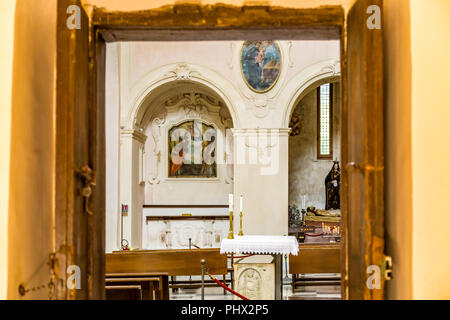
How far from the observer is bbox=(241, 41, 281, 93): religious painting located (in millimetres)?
9609

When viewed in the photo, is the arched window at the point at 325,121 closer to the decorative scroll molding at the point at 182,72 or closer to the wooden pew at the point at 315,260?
the decorative scroll molding at the point at 182,72

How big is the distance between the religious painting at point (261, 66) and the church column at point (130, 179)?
8.85 feet

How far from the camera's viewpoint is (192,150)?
1196 centimetres

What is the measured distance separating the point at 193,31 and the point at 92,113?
780mm

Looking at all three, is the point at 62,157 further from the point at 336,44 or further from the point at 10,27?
the point at 336,44

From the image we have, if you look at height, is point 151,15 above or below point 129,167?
above

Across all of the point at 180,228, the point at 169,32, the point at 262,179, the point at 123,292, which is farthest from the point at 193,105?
the point at 169,32

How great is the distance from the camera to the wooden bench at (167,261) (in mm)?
6082

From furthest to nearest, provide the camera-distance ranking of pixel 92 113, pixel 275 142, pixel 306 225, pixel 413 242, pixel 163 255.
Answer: pixel 306 225, pixel 275 142, pixel 163 255, pixel 92 113, pixel 413 242

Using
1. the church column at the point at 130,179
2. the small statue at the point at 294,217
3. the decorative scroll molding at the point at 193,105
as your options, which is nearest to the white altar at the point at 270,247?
the church column at the point at 130,179

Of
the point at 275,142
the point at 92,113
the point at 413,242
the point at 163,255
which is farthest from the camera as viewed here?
the point at 275,142

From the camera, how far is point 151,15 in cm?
271

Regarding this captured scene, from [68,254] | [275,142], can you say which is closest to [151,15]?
[68,254]

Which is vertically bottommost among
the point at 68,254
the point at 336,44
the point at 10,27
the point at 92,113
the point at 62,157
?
the point at 68,254
